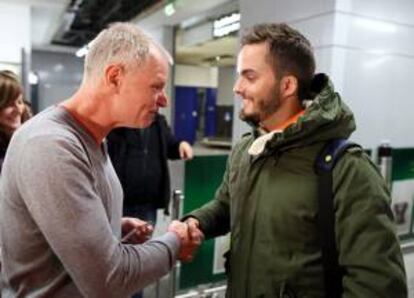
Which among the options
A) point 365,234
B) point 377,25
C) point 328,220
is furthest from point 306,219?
point 377,25

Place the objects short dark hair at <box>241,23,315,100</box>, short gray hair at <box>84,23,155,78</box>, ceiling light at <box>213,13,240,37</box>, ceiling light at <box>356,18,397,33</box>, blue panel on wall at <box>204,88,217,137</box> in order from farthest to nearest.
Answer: blue panel on wall at <box>204,88,217,137</box> → ceiling light at <box>213,13,240,37</box> → ceiling light at <box>356,18,397,33</box> → short dark hair at <box>241,23,315,100</box> → short gray hair at <box>84,23,155,78</box>

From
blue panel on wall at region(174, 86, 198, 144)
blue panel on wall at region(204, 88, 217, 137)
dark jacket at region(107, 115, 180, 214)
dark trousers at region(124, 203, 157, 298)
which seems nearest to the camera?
dark jacket at region(107, 115, 180, 214)

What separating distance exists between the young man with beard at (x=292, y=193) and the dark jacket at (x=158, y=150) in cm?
144

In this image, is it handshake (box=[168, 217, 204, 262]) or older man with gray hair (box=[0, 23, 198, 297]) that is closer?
older man with gray hair (box=[0, 23, 198, 297])

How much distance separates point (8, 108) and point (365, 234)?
2193 mm

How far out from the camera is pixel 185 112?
14.3 metres

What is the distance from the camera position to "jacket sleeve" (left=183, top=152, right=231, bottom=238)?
1.80m

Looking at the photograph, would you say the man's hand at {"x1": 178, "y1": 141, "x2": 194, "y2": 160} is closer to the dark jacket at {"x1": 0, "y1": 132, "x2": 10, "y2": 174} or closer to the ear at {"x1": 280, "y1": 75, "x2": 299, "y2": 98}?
the dark jacket at {"x1": 0, "y1": 132, "x2": 10, "y2": 174}

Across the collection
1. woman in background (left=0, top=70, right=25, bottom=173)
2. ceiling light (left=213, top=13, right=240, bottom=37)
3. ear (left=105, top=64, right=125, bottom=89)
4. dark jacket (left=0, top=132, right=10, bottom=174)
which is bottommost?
dark jacket (left=0, top=132, right=10, bottom=174)

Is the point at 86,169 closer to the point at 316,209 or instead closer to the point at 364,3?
the point at 316,209

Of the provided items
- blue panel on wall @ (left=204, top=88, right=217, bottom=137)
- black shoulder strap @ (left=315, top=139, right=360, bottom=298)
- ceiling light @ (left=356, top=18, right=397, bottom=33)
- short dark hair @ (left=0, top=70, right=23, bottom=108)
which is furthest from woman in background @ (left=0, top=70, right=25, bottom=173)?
blue panel on wall @ (left=204, top=88, right=217, bottom=137)

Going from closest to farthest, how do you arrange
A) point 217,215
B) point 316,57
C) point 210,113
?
point 217,215 < point 316,57 < point 210,113

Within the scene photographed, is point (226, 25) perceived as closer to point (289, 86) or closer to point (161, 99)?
point (289, 86)

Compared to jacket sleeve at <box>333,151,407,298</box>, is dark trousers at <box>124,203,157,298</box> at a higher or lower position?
lower
